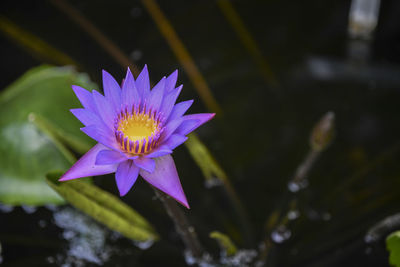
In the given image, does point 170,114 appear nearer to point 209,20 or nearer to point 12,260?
point 12,260

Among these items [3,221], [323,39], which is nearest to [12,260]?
[3,221]

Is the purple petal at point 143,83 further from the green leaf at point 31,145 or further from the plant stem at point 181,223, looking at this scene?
the green leaf at point 31,145

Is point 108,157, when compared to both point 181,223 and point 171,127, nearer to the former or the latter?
point 171,127

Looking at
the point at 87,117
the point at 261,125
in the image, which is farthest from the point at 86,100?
the point at 261,125

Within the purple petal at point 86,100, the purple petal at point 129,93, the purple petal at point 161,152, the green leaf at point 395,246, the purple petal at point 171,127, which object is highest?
the purple petal at point 86,100

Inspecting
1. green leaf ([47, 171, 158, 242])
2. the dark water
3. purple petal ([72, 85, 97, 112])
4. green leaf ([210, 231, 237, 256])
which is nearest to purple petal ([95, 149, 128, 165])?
purple petal ([72, 85, 97, 112])

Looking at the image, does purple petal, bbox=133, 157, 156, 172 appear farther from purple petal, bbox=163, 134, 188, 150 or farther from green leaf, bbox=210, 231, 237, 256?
green leaf, bbox=210, 231, 237, 256

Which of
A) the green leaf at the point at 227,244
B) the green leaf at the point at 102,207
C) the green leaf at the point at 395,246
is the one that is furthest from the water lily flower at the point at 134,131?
the green leaf at the point at 395,246
